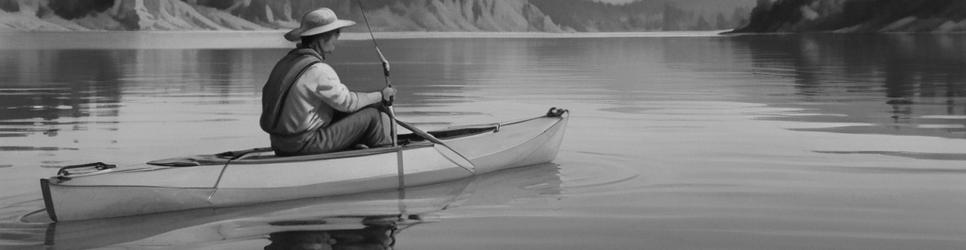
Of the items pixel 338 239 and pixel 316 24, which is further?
pixel 316 24

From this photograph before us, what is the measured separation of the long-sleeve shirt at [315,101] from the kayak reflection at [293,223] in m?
0.72

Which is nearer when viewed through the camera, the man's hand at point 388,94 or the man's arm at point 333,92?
the man's arm at point 333,92

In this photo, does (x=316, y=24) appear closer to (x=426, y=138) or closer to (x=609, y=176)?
(x=426, y=138)

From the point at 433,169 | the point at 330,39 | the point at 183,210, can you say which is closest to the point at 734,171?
the point at 433,169

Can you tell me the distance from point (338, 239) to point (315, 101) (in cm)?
252

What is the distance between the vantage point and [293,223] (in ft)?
37.5

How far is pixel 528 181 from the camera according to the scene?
14539 mm

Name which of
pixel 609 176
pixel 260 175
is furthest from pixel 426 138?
pixel 260 175

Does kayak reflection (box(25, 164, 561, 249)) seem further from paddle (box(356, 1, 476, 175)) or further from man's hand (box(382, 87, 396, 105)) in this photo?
man's hand (box(382, 87, 396, 105))

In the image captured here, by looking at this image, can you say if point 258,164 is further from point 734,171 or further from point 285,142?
point 734,171

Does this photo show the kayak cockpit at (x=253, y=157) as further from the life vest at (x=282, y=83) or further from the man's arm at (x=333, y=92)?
the man's arm at (x=333, y=92)

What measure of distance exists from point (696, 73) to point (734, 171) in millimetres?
32556

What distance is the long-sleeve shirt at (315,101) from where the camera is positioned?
12344 millimetres

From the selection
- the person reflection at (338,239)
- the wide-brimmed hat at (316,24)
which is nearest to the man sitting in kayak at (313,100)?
the wide-brimmed hat at (316,24)
